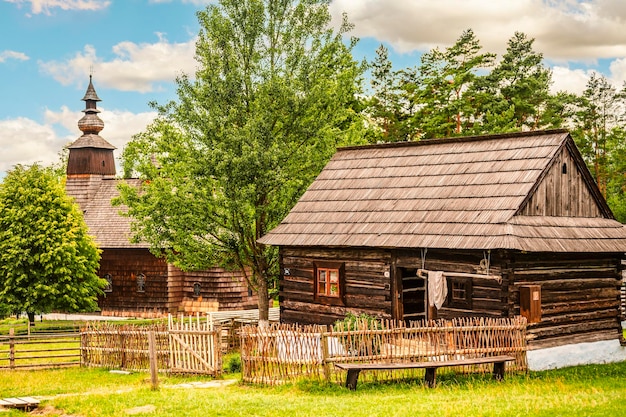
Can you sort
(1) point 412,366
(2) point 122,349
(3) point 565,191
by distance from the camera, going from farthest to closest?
(2) point 122,349 → (3) point 565,191 → (1) point 412,366

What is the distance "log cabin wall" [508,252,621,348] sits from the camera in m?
19.0

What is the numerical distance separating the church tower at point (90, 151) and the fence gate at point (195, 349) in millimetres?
32479

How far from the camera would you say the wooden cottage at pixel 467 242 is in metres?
18.9

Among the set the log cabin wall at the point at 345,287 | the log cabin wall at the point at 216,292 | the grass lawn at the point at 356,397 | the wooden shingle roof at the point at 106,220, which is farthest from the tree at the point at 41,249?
the grass lawn at the point at 356,397

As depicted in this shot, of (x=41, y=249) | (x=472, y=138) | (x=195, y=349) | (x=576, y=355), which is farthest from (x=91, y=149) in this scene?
(x=576, y=355)

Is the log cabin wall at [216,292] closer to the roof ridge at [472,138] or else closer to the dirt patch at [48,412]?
the roof ridge at [472,138]

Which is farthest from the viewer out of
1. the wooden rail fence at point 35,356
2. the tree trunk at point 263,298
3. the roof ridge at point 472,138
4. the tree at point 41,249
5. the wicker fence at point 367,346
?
the tree at point 41,249

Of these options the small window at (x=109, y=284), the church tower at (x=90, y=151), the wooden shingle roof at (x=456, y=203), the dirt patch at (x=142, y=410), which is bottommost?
the dirt patch at (x=142, y=410)

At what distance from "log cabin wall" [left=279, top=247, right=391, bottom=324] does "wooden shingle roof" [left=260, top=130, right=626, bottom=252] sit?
0.63 metres

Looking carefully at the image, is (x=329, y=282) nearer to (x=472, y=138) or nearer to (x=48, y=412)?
(x=472, y=138)

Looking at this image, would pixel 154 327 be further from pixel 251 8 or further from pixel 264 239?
pixel 251 8

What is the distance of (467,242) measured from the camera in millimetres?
18594

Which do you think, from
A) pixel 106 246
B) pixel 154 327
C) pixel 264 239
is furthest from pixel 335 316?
pixel 106 246

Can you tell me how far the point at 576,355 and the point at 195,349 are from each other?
369 inches
